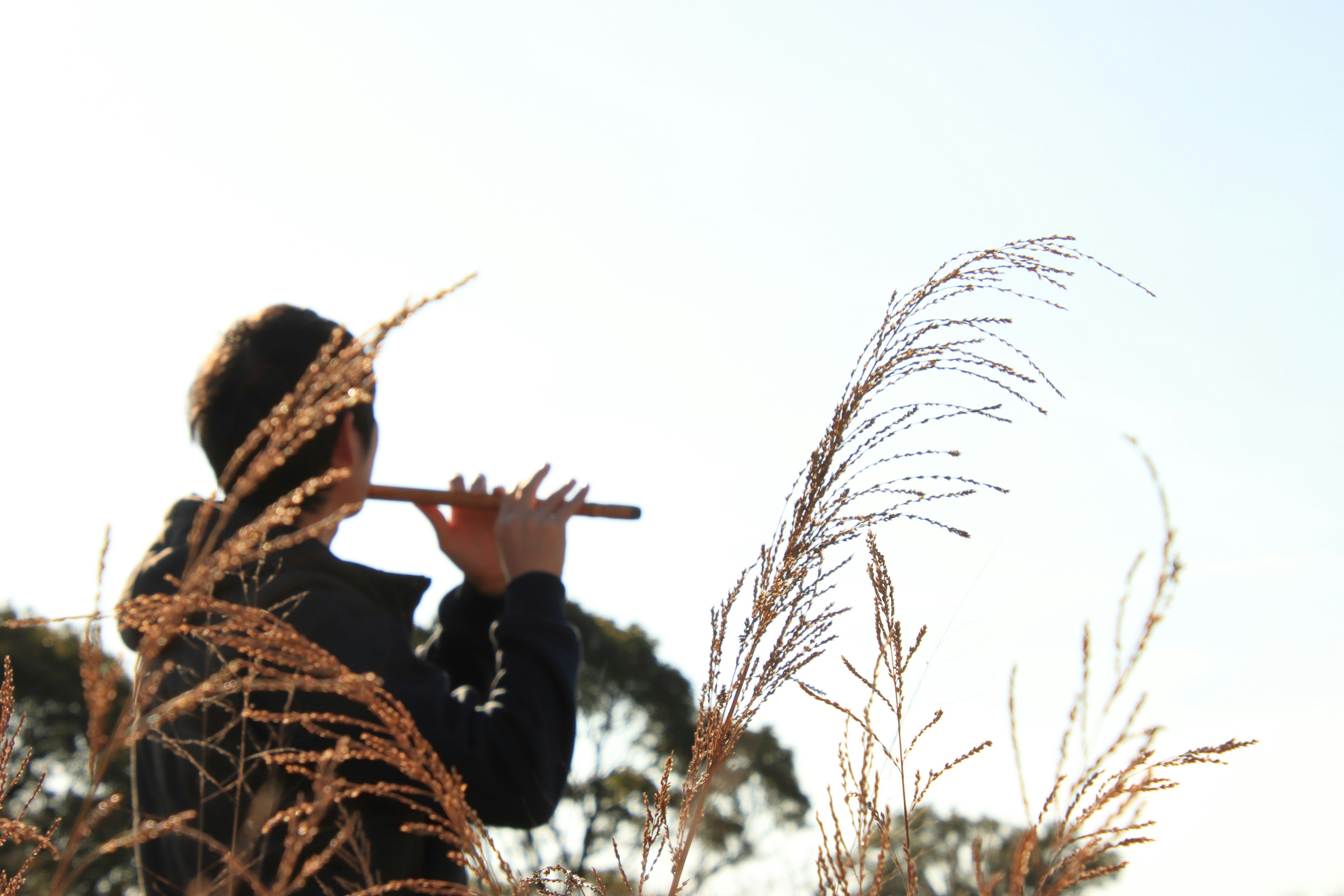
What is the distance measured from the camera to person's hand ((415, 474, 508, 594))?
222cm

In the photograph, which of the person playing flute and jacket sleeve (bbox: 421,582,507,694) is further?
jacket sleeve (bbox: 421,582,507,694)

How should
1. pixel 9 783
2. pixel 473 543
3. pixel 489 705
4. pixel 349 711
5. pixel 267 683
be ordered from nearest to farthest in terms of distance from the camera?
pixel 267 683 → pixel 9 783 → pixel 349 711 → pixel 489 705 → pixel 473 543

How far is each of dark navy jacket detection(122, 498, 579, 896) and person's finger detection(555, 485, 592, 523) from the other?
0.74ft

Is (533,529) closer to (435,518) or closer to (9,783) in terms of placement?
(435,518)

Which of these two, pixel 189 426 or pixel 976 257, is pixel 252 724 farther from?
pixel 976 257

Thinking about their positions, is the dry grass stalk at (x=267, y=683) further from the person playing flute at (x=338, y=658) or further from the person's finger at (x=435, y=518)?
the person's finger at (x=435, y=518)

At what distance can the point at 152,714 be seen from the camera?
0.75 meters

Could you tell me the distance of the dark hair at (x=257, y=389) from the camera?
1595 mm

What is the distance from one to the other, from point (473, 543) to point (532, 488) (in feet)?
1.66

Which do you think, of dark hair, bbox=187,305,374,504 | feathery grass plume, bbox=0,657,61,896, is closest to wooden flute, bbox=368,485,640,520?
dark hair, bbox=187,305,374,504

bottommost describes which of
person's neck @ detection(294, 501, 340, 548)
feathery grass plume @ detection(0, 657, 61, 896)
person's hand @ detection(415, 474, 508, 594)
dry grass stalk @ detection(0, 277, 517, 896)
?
feathery grass plume @ detection(0, 657, 61, 896)

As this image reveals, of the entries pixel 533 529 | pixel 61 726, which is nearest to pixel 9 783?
pixel 533 529

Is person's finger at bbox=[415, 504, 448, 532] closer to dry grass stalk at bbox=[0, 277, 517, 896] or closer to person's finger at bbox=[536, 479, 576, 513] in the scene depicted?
person's finger at bbox=[536, 479, 576, 513]

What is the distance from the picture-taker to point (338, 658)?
1.35 metres
